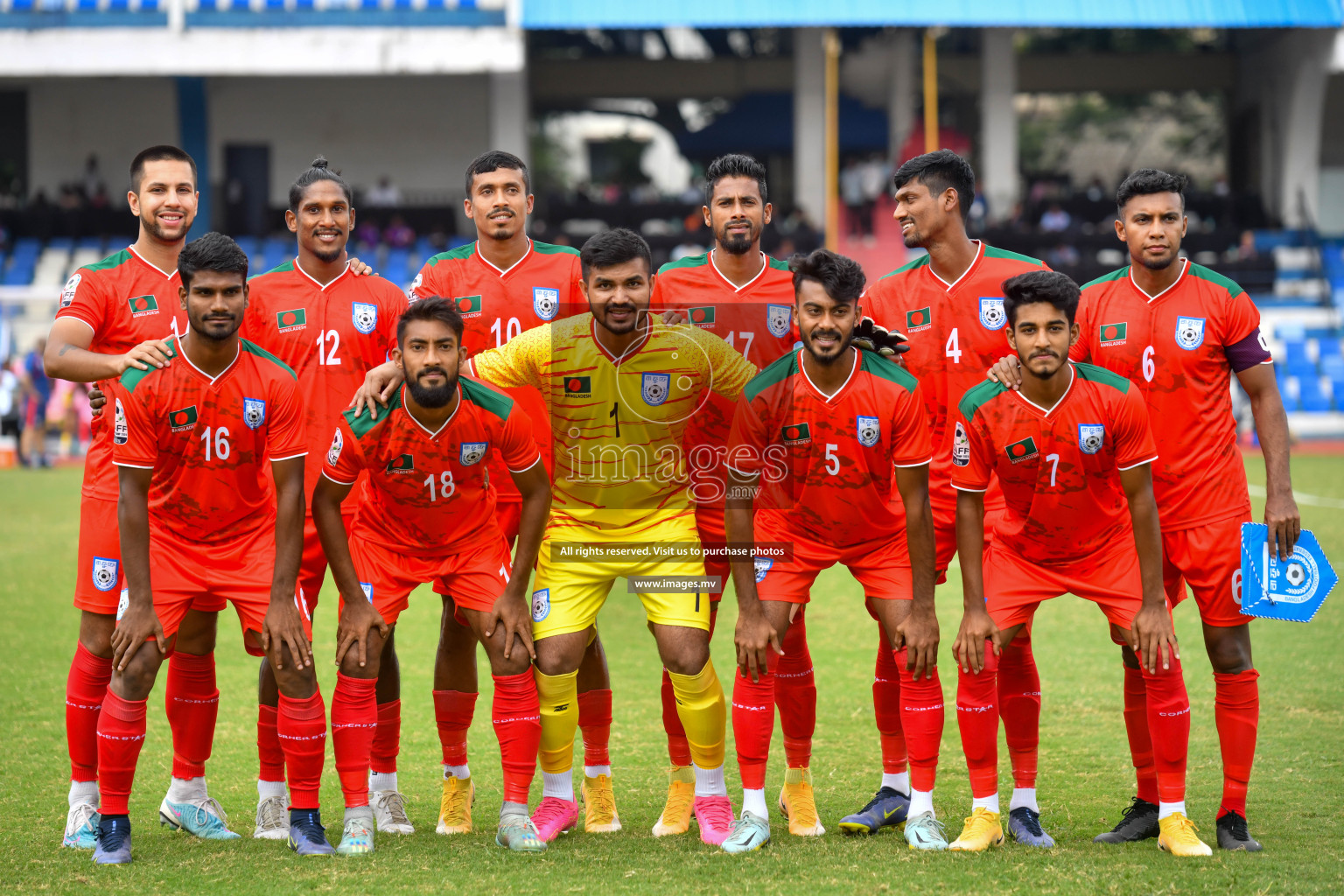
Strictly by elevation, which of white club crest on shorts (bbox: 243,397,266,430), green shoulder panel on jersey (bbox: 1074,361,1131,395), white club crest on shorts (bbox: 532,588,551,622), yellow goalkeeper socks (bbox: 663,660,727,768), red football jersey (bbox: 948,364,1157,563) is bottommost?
yellow goalkeeper socks (bbox: 663,660,727,768)

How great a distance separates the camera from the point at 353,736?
4.78m

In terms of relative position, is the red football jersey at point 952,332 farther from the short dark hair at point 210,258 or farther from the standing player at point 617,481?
the short dark hair at point 210,258

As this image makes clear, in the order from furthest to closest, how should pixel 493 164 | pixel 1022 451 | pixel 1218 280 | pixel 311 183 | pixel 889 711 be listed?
pixel 493 164 < pixel 311 183 < pixel 889 711 < pixel 1218 280 < pixel 1022 451

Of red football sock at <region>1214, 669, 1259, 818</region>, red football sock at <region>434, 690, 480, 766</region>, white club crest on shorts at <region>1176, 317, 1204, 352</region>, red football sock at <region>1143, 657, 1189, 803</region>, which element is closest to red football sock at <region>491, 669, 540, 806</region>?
red football sock at <region>434, 690, 480, 766</region>

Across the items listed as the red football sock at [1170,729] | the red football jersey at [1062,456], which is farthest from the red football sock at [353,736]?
the red football sock at [1170,729]

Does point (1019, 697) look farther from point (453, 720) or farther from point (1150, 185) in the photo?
point (453, 720)

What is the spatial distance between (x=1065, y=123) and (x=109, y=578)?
1694 inches

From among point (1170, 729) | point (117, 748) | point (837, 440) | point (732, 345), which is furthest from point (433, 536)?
point (1170, 729)

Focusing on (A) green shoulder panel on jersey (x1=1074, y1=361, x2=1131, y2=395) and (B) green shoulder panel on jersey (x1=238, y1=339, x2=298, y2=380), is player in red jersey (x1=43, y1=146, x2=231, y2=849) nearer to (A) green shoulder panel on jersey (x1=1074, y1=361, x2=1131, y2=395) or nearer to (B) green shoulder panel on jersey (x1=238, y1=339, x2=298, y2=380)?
(B) green shoulder panel on jersey (x1=238, y1=339, x2=298, y2=380)

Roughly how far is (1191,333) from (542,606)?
107 inches

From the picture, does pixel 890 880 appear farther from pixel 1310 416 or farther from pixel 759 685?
pixel 1310 416

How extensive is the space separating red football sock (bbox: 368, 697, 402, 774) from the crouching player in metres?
2.25

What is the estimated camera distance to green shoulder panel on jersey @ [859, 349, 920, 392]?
4875 mm

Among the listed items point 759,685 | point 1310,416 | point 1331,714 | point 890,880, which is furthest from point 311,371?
point 1310,416
